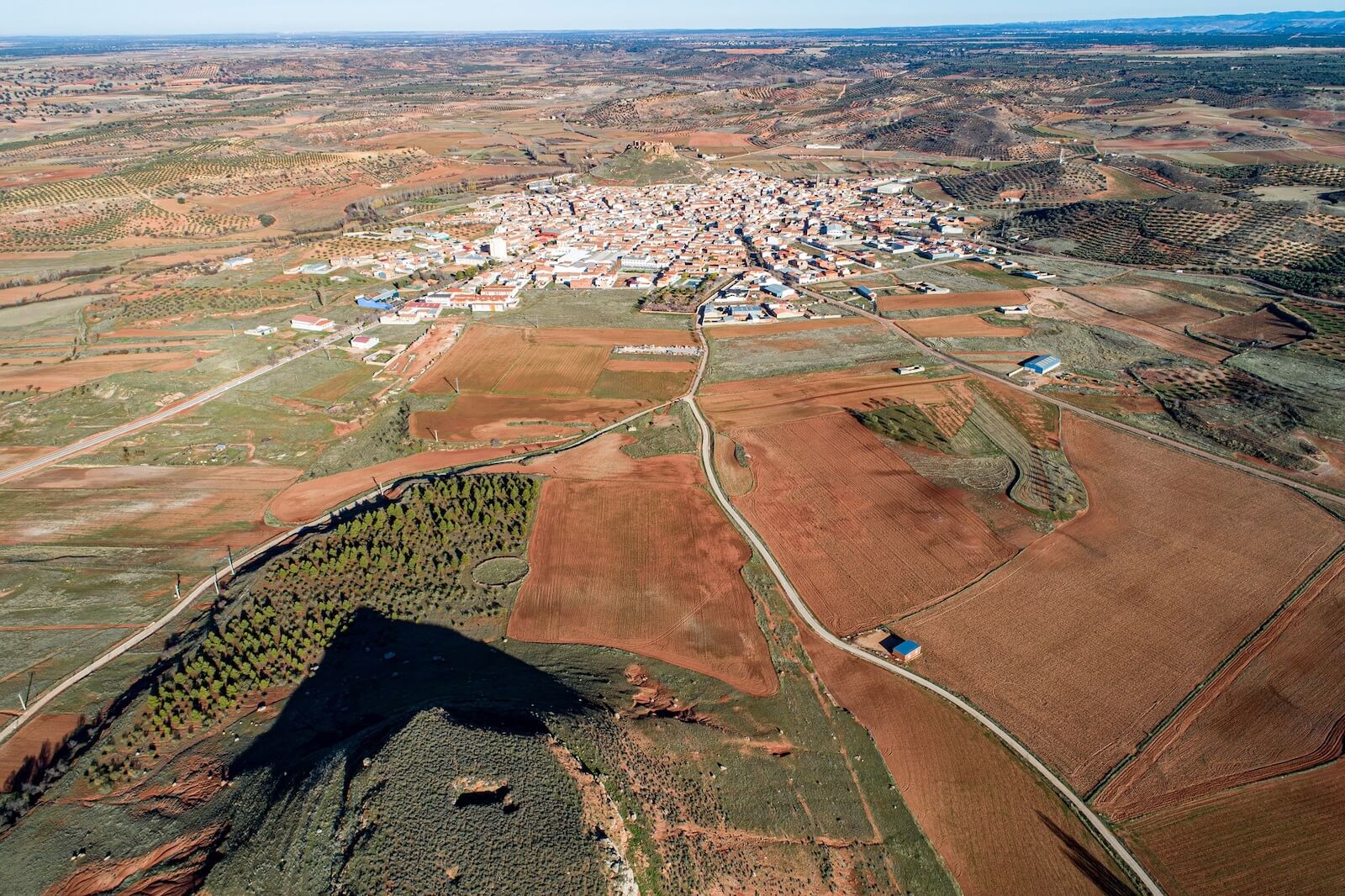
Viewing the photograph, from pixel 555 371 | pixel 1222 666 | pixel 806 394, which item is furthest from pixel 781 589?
pixel 555 371

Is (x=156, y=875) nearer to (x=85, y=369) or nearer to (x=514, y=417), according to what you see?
(x=514, y=417)

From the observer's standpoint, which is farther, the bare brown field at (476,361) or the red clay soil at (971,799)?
the bare brown field at (476,361)

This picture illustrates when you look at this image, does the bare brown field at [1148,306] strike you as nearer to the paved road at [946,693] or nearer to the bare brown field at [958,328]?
the bare brown field at [958,328]

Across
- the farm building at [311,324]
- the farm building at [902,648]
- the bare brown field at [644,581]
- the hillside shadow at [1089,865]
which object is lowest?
the hillside shadow at [1089,865]

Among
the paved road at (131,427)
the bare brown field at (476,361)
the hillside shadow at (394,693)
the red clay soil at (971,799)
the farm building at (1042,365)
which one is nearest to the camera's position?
the red clay soil at (971,799)

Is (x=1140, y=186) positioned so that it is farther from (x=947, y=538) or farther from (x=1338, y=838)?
(x=1338, y=838)

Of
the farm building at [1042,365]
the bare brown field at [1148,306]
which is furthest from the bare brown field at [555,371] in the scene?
the bare brown field at [1148,306]
